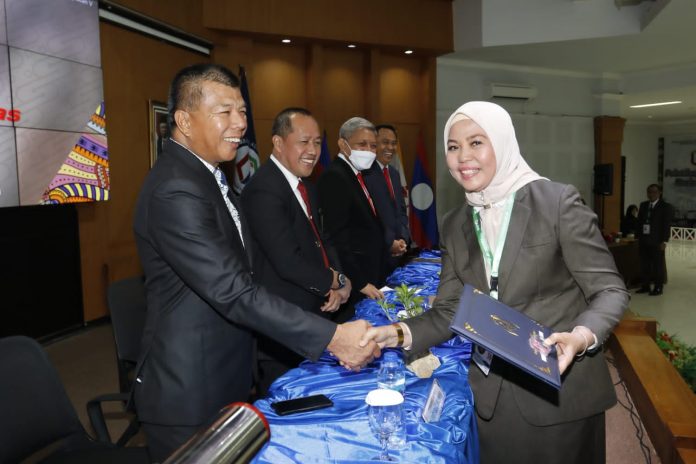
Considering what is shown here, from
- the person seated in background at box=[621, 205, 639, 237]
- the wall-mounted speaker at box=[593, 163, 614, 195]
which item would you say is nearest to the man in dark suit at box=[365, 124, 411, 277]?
the wall-mounted speaker at box=[593, 163, 614, 195]

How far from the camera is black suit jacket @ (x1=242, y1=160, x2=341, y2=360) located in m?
2.72

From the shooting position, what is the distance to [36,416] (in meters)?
1.85

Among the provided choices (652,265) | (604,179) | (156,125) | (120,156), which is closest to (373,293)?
(120,156)

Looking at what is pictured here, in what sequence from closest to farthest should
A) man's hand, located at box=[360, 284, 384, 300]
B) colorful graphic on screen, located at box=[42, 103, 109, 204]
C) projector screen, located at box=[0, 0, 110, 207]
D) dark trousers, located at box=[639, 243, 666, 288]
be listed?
man's hand, located at box=[360, 284, 384, 300] < projector screen, located at box=[0, 0, 110, 207] < colorful graphic on screen, located at box=[42, 103, 109, 204] < dark trousers, located at box=[639, 243, 666, 288]

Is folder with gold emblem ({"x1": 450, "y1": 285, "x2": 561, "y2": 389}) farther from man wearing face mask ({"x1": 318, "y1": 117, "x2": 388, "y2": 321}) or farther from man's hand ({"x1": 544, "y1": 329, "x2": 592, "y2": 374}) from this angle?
man wearing face mask ({"x1": 318, "y1": 117, "x2": 388, "y2": 321})

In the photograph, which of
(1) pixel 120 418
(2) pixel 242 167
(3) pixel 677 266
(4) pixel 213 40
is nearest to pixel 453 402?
(1) pixel 120 418

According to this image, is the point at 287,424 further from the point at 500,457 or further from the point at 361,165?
the point at 361,165

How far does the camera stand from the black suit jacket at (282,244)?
2719mm

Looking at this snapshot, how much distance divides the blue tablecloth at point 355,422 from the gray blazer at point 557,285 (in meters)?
0.14

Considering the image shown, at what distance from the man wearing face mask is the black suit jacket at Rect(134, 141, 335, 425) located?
1.77 metres

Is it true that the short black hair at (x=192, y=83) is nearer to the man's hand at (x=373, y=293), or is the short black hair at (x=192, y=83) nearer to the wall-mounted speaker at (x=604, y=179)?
the man's hand at (x=373, y=293)

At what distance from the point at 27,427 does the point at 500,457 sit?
59.7 inches

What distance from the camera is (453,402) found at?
5.35ft

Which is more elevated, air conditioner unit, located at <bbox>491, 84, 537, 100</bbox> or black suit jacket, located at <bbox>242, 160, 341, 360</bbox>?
air conditioner unit, located at <bbox>491, 84, 537, 100</bbox>
